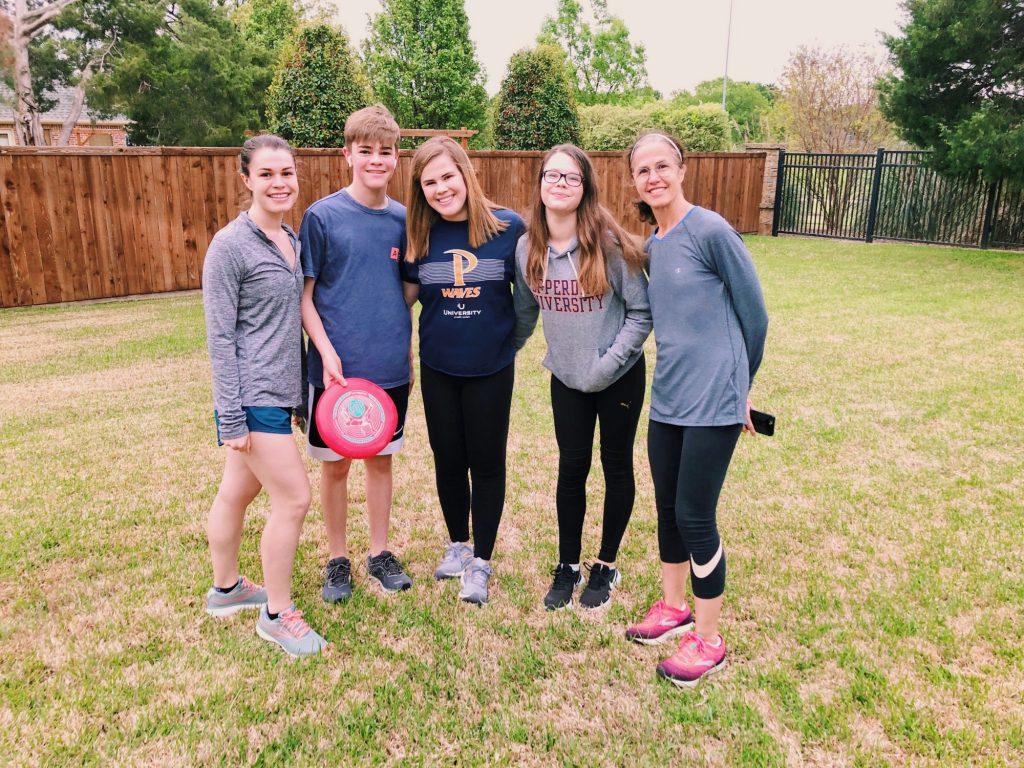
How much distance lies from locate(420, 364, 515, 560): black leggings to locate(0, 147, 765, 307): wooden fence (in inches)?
244

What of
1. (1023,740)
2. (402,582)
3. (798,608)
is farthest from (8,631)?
(1023,740)

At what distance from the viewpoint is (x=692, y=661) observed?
2.56m

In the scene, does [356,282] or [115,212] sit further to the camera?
[115,212]

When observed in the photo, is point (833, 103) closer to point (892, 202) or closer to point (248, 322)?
point (892, 202)

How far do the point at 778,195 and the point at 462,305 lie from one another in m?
16.4

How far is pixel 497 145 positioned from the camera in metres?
14.2

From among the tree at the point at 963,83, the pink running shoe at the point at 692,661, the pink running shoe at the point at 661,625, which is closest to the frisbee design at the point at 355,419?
the pink running shoe at the point at 661,625

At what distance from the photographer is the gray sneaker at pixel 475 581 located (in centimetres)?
307

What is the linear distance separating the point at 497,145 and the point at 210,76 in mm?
15834

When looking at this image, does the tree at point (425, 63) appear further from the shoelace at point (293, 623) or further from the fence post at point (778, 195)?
the shoelace at point (293, 623)

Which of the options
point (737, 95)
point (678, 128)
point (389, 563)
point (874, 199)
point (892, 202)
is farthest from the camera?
point (737, 95)

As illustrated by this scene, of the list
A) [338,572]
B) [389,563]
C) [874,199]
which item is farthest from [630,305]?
[874,199]

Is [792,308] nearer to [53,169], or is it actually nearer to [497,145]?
[497,145]

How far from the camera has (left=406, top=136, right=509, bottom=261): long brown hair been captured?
2.86m
